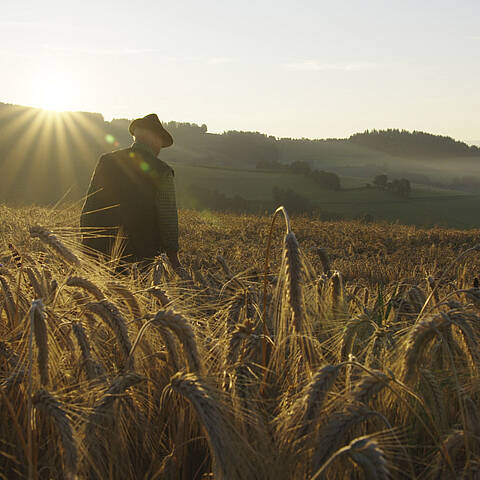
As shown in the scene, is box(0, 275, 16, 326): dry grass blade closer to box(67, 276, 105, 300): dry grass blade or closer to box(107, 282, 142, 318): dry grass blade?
box(67, 276, 105, 300): dry grass blade

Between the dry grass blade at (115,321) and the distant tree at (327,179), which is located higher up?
the distant tree at (327,179)

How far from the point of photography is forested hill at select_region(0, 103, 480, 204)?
4756 cm

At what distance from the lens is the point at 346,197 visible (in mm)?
53000

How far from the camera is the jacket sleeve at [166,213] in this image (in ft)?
18.6

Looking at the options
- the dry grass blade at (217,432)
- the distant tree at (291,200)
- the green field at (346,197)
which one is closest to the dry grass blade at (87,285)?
the dry grass blade at (217,432)

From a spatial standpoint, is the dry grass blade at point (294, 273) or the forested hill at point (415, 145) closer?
the dry grass blade at point (294, 273)

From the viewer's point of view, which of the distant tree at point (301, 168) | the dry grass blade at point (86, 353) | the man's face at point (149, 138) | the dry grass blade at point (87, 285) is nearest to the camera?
the dry grass blade at point (86, 353)

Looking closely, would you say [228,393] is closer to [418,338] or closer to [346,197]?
[418,338]

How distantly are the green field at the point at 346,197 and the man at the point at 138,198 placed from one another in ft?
113

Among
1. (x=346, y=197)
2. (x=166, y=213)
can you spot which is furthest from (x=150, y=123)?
(x=346, y=197)

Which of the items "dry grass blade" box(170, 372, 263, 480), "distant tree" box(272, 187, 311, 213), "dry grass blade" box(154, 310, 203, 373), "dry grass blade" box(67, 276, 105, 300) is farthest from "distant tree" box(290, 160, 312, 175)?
"dry grass blade" box(170, 372, 263, 480)

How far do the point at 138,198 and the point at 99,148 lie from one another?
61.6 m

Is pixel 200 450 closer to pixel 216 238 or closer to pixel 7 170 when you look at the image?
pixel 216 238

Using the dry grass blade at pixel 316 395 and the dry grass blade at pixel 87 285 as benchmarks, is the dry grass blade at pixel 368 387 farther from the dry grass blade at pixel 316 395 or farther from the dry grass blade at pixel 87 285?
the dry grass blade at pixel 87 285
